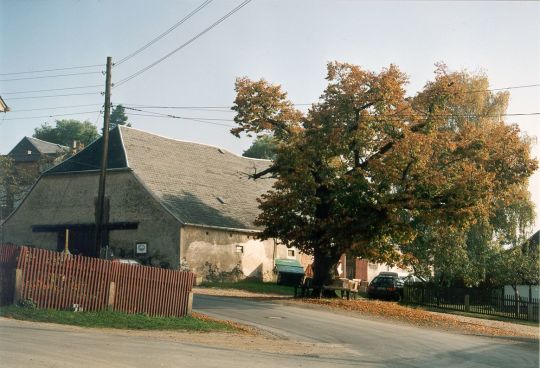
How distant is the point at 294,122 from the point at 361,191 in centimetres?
502

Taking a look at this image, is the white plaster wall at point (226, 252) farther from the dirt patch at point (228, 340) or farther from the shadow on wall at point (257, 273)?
the dirt patch at point (228, 340)

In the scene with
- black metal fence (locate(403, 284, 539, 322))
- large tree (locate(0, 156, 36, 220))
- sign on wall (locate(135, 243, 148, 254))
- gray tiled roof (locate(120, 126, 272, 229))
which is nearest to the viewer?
black metal fence (locate(403, 284, 539, 322))

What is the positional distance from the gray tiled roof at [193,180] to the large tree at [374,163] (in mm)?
9228

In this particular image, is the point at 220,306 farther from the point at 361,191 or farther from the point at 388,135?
the point at 388,135

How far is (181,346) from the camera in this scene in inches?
632

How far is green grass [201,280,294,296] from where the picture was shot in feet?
122

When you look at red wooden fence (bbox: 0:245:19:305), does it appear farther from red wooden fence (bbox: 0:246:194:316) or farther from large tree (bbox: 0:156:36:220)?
large tree (bbox: 0:156:36:220)

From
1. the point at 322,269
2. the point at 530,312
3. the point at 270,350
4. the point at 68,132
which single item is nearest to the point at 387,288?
the point at 322,269

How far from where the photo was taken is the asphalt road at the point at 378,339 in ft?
55.9

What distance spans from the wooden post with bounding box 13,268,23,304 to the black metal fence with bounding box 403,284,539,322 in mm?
24719

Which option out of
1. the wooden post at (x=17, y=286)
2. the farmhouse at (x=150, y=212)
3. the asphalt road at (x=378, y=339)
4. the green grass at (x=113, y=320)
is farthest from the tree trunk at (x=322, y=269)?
the wooden post at (x=17, y=286)

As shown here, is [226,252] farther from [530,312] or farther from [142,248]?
[530,312]

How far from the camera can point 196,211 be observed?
40.1 meters

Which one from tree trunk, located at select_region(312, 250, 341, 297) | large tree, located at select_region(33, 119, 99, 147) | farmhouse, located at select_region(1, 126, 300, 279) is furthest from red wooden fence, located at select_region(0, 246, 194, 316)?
large tree, located at select_region(33, 119, 99, 147)
